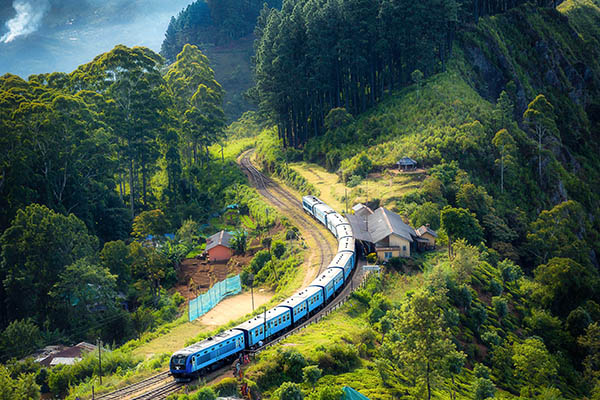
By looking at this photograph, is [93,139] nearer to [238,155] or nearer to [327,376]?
[238,155]

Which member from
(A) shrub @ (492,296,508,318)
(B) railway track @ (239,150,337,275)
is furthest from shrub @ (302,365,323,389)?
(A) shrub @ (492,296,508,318)

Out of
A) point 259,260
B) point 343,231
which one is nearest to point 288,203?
point 259,260

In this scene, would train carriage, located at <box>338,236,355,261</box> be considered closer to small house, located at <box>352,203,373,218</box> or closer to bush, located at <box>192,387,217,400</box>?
small house, located at <box>352,203,373,218</box>

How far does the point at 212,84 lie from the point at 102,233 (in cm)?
4104

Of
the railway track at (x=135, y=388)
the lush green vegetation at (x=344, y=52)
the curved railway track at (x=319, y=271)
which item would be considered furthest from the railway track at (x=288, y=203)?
the railway track at (x=135, y=388)

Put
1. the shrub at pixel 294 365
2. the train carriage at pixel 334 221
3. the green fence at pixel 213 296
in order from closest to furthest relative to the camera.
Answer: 1. the shrub at pixel 294 365
2. the green fence at pixel 213 296
3. the train carriage at pixel 334 221

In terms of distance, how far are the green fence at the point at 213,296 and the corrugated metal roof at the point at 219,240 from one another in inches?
321

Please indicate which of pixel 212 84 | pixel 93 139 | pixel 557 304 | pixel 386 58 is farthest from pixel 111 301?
pixel 386 58

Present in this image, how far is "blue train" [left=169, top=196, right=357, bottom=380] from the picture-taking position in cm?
3862

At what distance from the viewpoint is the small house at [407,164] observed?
8000 cm

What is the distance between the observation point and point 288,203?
280 ft

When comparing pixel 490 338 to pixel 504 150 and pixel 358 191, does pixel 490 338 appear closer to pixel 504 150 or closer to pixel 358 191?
pixel 358 191

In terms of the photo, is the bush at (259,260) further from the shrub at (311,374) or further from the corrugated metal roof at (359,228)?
the shrub at (311,374)

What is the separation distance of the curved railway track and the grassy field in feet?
15.0
